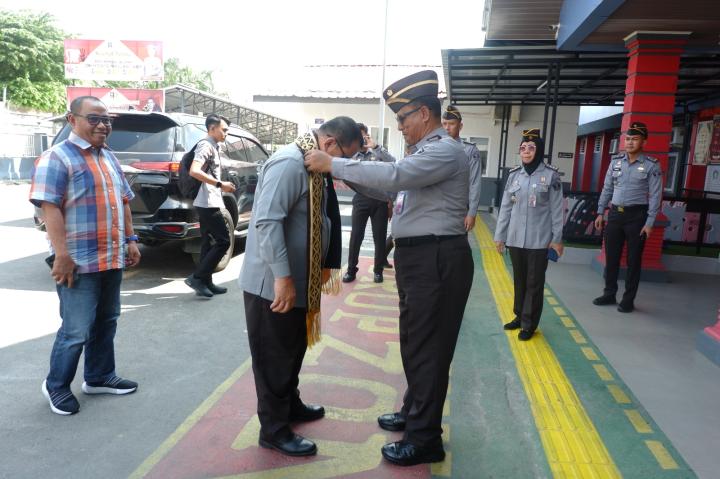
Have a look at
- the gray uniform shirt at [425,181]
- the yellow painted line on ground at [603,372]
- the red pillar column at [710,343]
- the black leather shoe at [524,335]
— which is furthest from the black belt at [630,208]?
the gray uniform shirt at [425,181]

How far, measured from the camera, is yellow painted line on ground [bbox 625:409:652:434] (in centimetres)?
303

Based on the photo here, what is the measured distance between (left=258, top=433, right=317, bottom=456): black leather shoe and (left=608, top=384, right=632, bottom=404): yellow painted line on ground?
2096mm

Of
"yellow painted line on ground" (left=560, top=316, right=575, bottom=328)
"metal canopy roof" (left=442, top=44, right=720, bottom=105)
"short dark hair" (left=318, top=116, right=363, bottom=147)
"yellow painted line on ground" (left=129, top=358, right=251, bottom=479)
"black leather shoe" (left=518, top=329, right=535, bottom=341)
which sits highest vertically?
"metal canopy roof" (left=442, top=44, right=720, bottom=105)

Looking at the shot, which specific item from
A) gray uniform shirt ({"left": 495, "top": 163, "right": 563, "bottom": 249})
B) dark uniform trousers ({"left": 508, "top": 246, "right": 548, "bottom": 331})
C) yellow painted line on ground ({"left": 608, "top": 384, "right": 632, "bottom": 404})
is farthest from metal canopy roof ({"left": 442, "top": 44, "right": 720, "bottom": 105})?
yellow painted line on ground ({"left": 608, "top": 384, "right": 632, "bottom": 404})

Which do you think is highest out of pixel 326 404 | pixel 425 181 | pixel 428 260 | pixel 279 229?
pixel 425 181

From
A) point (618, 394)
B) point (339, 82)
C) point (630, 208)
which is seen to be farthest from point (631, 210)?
point (339, 82)

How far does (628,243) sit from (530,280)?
189 centimetres

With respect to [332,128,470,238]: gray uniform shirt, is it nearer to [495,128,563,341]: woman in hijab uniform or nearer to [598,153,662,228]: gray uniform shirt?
[495,128,563,341]: woman in hijab uniform

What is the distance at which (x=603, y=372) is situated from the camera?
388 cm

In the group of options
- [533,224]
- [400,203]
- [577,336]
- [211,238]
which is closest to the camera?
[400,203]

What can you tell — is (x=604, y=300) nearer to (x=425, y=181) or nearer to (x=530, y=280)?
(x=530, y=280)

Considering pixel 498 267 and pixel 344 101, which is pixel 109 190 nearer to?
pixel 498 267

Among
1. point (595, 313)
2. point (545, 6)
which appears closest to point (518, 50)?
point (545, 6)

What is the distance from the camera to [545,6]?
656 centimetres
